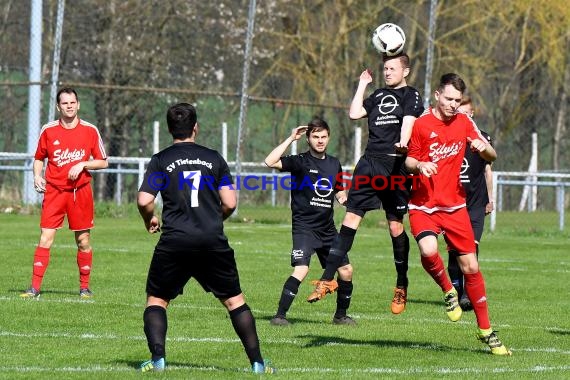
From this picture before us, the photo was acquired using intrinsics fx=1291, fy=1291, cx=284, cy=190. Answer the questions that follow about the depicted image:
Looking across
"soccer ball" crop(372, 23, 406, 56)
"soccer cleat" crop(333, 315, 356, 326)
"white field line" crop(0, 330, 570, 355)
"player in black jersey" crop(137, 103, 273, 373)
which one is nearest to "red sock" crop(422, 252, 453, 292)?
"white field line" crop(0, 330, 570, 355)

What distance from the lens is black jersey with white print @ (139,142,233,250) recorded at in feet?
26.0

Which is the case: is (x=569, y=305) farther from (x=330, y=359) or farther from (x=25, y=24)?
(x=25, y=24)

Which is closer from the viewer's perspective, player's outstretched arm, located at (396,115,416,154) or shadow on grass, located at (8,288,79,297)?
player's outstretched arm, located at (396,115,416,154)

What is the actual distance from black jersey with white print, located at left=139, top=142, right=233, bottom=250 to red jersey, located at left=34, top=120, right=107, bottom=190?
476 centimetres

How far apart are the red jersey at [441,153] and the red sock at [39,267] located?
4.62 m

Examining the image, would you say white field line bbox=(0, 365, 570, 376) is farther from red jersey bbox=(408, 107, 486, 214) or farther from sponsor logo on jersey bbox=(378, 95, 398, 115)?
sponsor logo on jersey bbox=(378, 95, 398, 115)

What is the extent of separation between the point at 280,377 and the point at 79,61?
21805 mm

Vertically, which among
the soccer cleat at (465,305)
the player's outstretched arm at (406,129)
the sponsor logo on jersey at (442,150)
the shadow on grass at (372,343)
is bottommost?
the shadow on grass at (372,343)

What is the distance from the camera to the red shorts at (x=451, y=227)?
9.45m

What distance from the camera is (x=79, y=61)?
1140 inches

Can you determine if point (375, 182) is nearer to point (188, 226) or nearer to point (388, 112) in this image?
point (388, 112)

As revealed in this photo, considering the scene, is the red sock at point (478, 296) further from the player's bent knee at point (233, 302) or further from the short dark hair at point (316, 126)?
the short dark hair at point (316, 126)

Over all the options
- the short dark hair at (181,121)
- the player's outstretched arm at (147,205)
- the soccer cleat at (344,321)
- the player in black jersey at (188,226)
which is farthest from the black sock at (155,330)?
the soccer cleat at (344,321)

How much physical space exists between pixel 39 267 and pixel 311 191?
10.2ft
